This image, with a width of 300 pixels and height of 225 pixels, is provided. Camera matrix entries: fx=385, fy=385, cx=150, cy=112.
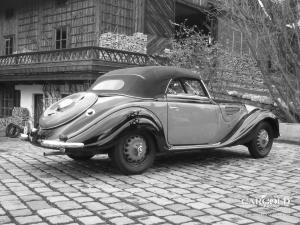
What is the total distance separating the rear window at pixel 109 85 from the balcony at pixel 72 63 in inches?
277

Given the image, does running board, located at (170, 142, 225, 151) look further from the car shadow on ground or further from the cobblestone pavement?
the cobblestone pavement

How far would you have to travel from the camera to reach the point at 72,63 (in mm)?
14336

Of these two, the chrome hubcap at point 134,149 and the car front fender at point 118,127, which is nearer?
the car front fender at point 118,127

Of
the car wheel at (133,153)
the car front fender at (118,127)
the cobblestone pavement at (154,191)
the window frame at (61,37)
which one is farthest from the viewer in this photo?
the window frame at (61,37)

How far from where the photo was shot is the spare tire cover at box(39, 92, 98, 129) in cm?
543

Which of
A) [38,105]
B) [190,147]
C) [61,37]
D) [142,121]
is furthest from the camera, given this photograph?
[38,105]

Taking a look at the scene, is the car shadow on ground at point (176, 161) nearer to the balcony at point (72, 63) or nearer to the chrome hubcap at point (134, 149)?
the chrome hubcap at point (134, 149)

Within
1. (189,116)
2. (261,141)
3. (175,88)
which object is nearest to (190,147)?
(189,116)

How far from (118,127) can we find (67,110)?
82 centimetres

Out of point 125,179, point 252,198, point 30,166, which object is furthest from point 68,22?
point 252,198

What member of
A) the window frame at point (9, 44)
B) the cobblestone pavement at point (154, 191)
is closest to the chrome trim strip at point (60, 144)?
the cobblestone pavement at point (154, 191)

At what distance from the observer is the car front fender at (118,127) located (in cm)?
522

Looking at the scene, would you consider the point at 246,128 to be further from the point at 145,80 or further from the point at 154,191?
the point at 154,191

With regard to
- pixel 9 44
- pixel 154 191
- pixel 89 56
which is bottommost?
pixel 154 191
